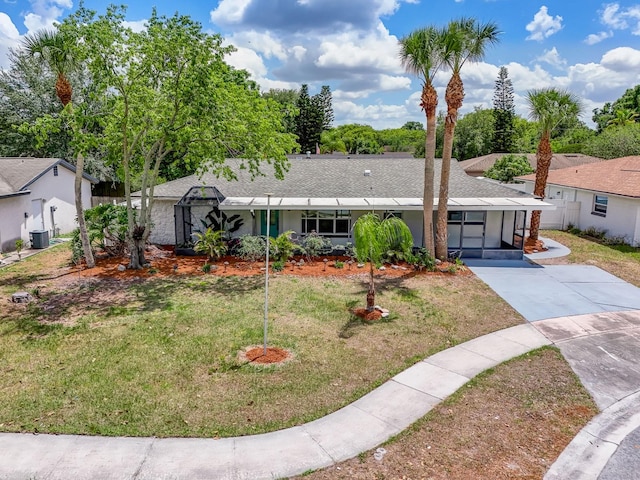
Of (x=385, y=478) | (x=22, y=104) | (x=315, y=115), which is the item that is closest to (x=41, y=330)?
(x=385, y=478)

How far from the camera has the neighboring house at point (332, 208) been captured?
Answer: 18.3 meters

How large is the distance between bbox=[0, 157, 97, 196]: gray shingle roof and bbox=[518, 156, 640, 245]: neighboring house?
26.0m

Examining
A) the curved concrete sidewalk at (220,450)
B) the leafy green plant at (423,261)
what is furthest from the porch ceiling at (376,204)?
the curved concrete sidewalk at (220,450)

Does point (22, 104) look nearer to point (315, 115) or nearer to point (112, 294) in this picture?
point (112, 294)

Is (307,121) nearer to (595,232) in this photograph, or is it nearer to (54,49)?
(595,232)

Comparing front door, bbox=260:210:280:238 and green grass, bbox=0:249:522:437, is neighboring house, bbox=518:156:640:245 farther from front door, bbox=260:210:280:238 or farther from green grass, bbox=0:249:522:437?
front door, bbox=260:210:280:238

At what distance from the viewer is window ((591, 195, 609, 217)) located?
22.8 meters

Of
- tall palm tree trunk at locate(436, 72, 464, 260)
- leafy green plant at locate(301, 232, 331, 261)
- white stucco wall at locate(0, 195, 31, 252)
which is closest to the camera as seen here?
tall palm tree trunk at locate(436, 72, 464, 260)

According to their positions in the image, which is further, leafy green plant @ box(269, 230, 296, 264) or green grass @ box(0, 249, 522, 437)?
leafy green plant @ box(269, 230, 296, 264)

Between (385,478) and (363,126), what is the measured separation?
384 feet

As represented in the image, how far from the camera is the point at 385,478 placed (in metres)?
5.87

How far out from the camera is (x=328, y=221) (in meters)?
19.4

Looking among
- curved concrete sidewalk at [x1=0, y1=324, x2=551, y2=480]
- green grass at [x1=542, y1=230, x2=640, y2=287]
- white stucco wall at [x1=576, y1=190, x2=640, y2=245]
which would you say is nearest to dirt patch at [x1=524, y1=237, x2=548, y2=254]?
green grass at [x1=542, y1=230, x2=640, y2=287]

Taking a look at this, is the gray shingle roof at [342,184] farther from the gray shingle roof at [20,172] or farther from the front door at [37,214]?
the front door at [37,214]
